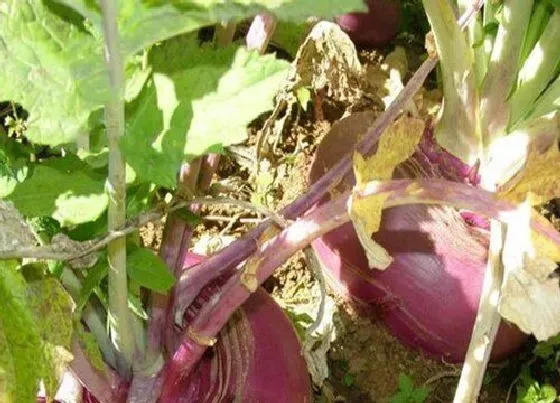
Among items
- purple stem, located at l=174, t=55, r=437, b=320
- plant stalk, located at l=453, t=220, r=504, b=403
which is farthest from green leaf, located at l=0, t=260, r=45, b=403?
plant stalk, located at l=453, t=220, r=504, b=403

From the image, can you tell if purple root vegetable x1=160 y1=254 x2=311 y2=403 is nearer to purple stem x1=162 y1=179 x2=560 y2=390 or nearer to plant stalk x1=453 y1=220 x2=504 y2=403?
purple stem x1=162 y1=179 x2=560 y2=390

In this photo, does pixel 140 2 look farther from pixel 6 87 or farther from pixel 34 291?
pixel 34 291

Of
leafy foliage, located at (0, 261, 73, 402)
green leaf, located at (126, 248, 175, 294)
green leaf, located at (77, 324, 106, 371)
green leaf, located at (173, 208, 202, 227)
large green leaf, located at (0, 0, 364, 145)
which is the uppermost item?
green leaf, located at (173, 208, 202, 227)

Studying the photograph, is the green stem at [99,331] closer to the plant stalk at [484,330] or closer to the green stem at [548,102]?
the plant stalk at [484,330]

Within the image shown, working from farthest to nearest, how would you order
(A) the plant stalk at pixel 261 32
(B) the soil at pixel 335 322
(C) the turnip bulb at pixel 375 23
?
(C) the turnip bulb at pixel 375 23, (B) the soil at pixel 335 322, (A) the plant stalk at pixel 261 32

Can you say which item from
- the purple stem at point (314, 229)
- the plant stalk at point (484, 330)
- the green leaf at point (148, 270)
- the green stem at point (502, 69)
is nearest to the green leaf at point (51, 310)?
the green leaf at point (148, 270)

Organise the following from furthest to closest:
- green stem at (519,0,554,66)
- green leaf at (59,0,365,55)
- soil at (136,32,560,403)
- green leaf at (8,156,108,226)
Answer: soil at (136,32,560,403) < green stem at (519,0,554,66) < green leaf at (8,156,108,226) < green leaf at (59,0,365,55)

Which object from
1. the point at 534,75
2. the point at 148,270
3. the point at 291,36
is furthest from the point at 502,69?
the point at 148,270
